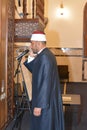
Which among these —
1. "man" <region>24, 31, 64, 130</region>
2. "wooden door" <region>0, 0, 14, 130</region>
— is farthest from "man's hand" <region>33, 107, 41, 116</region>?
"wooden door" <region>0, 0, 14, 130</region>

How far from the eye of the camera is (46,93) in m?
3.11

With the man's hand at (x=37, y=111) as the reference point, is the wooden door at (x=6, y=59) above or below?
above

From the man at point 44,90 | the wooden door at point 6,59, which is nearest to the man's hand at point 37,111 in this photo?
the man at point 44,90

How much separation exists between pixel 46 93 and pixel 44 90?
0.04m

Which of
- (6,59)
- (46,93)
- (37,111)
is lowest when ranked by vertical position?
(37,111)

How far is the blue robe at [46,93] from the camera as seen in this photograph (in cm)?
311

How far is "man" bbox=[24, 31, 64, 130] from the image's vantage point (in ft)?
10.2

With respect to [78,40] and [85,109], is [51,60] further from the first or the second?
[78,40]

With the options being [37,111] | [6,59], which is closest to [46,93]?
[37,111]

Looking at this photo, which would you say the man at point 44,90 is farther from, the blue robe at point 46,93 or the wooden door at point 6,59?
the wooden door at point 6,59

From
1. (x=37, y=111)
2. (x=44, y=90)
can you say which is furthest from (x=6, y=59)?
(x=37, y=111)

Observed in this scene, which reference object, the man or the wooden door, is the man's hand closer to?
the man

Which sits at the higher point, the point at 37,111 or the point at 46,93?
the point at 46,93

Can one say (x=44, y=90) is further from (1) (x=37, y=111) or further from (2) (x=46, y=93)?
(1) (x=37, y=111)
